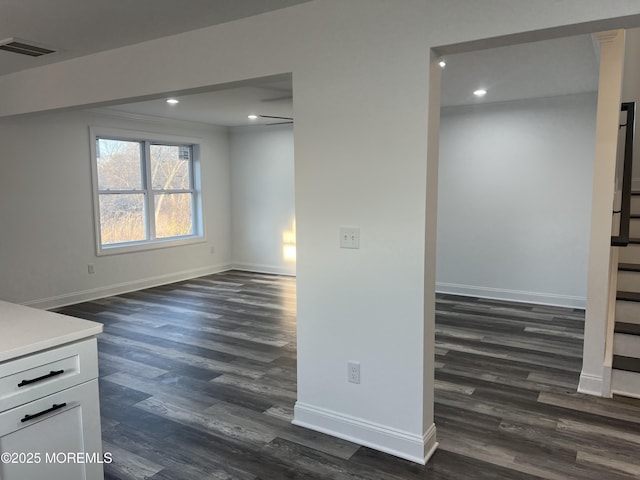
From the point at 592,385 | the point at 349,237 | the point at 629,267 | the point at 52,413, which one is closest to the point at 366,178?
the point at 349,237

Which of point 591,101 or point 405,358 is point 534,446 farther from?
point 591,101

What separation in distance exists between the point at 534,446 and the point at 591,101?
4.16m

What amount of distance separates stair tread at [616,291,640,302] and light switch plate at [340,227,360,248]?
7.70 ft

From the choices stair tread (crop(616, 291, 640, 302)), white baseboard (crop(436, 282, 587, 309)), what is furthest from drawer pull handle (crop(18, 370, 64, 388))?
white baseboard (crop(436, 282, 587, 309))

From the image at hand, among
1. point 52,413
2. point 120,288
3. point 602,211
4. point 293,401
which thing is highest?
point 602,211

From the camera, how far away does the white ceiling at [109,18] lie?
2506 mm

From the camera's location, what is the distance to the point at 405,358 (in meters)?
2.43

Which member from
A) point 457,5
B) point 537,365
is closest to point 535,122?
point 537,365

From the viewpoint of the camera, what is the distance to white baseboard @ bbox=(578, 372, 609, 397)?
10.4ft

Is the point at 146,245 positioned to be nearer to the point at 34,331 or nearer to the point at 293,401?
the point at 293,401

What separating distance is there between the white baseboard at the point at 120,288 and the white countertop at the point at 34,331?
3861mm

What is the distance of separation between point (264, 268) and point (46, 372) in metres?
6.22

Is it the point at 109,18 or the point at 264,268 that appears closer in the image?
the point at 109,18

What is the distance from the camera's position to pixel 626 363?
3225 mm
